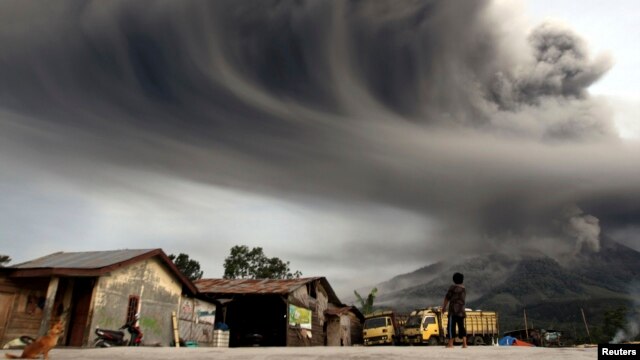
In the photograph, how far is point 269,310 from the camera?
28.0m

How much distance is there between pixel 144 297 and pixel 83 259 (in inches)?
119

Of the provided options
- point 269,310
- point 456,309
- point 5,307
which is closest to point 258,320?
point 269,310

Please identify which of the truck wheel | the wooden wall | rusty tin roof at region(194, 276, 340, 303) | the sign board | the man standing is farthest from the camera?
the sign board

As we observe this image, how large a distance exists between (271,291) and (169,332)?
6930mm

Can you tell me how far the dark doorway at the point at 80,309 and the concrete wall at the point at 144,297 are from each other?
498 mm

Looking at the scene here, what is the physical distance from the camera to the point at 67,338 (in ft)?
54.0

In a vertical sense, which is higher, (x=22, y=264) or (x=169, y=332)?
(x=22, y=264)

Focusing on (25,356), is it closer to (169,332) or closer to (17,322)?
(17,322)

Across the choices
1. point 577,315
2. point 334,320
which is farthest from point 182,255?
point 577,315

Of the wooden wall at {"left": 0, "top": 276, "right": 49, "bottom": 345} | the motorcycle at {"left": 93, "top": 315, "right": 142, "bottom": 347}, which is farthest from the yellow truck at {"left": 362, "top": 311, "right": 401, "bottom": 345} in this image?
the wooden wall at {"left": 0, "top": 276, "right": 49, "bottom": 345}

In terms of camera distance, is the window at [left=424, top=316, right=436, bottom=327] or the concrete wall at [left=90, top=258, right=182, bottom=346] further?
the window at [left=424, top=316, right=436, bottom=327]

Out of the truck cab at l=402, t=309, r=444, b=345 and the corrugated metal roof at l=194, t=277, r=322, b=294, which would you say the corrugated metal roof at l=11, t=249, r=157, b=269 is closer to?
the corrugated metal roof at l=194, t=277, r=322, b=294

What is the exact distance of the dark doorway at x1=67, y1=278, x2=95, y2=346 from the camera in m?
16.2

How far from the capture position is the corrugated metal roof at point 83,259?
53.7 feet
